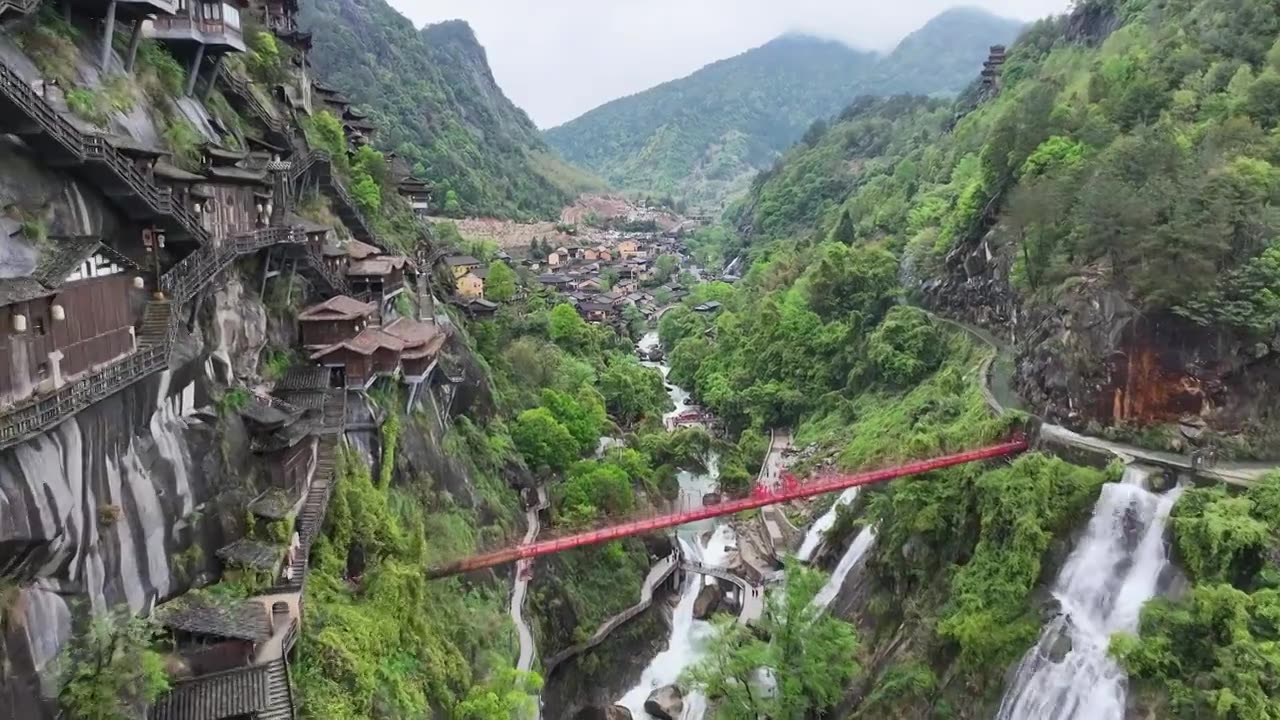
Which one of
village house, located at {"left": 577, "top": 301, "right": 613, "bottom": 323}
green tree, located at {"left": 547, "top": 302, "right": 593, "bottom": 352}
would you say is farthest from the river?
village house, located at {"left": 577, "top": 301, "right": 613, "bottom": 323}

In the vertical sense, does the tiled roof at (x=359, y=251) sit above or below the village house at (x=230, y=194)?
below

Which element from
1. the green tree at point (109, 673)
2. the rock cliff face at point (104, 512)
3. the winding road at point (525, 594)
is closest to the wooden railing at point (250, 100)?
the rock cliff face at point (104, 512)

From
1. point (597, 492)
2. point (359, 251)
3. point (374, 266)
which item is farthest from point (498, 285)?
point (374, 266)

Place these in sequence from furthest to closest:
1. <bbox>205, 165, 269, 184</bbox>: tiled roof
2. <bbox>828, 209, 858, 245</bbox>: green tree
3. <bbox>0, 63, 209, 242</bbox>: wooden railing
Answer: <bbox>828, 209, 858, 245</bbox>: green tree
<bbox>205, 165, 269, 184</bbox>: tiled roof
<bbox>0, 63, 209, 242</bbox>: wooden railing

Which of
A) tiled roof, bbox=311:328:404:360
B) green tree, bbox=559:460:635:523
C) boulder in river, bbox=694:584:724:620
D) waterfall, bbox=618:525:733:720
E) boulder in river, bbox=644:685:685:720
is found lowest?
waterfall, bbox=618:525:733:720

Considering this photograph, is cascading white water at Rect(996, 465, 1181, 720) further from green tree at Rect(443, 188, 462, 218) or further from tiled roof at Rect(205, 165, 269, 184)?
green tree at Rect(443, 188, 462, 218)

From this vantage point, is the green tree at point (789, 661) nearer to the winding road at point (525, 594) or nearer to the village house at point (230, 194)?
the winding road at point (525, 594)

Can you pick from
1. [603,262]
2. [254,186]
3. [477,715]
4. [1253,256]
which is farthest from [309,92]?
[603,262]
